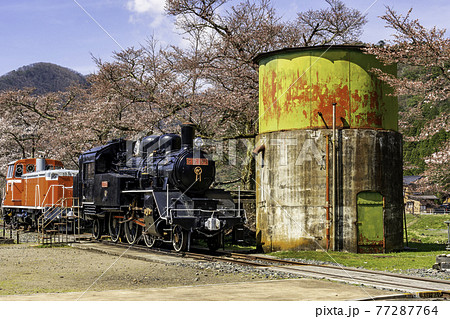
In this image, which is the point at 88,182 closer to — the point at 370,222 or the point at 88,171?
the point at 88,171

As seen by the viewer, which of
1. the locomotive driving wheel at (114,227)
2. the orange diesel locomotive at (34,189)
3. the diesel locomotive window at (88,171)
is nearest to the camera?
the locomotive driving wheel at (114,227)

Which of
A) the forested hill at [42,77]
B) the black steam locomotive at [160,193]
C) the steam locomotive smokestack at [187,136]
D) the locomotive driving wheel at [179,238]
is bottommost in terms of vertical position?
the locomotive driving wheel at [179,238]

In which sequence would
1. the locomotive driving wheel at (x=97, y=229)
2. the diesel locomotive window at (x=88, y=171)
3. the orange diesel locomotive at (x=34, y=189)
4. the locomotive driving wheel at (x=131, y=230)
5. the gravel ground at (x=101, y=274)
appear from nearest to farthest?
the gravel ground at (x=101, y=274) < the locomotive driving wheel at (x=131, y=230) < the diesel locomotive window at (x=88, y=171) < the locomotive driving wheel at (x=97, y=229) < the orange diesel locomotive at (x=34, y=189)

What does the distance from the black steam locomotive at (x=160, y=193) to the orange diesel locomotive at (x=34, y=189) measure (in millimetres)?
4334

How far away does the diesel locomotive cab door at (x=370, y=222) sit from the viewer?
17.2 meters

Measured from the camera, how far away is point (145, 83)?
2884 centimetres

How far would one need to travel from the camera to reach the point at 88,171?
22.9m

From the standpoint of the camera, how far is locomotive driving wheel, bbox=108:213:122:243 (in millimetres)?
21703

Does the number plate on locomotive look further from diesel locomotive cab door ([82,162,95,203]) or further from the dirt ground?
diesel locomotive cab door ([82,162,95,203])

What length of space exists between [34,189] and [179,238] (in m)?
14.7

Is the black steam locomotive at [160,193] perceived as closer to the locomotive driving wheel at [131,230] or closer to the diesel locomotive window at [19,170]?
the locomotive driving wheel at [131,230]

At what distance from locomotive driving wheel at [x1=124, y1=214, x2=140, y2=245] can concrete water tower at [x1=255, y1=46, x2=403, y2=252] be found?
516 cm

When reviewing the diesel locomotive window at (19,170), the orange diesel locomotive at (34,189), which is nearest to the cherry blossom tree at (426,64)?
the orange diesel locomotive at (34,189)
